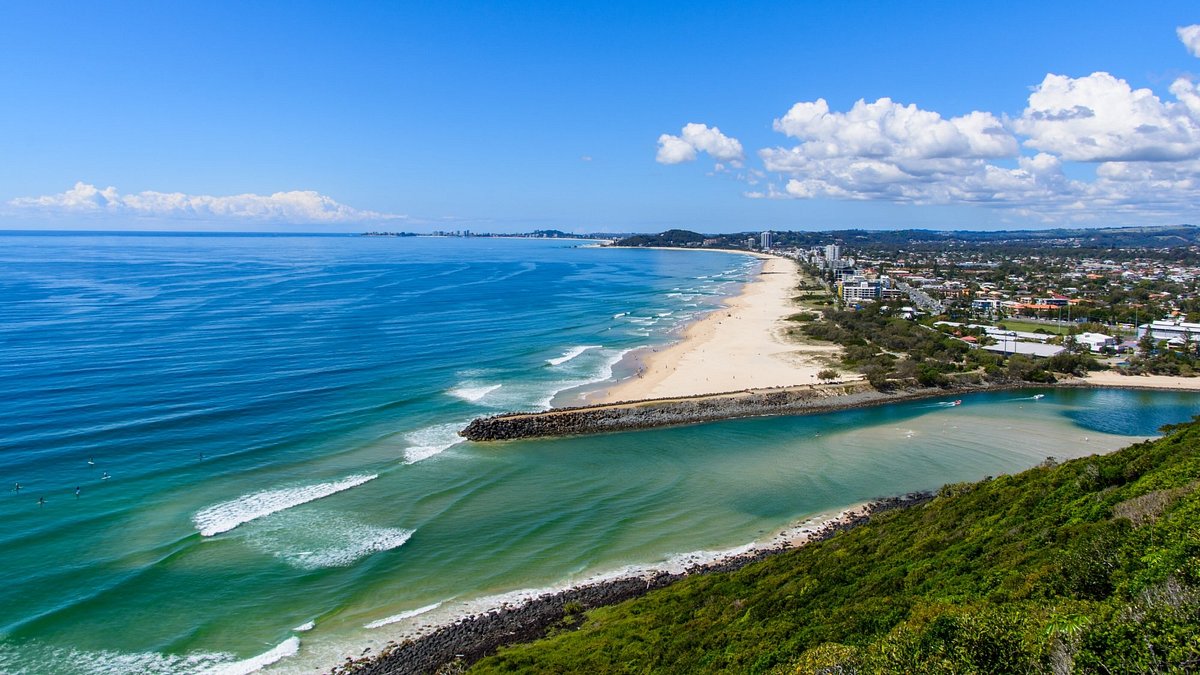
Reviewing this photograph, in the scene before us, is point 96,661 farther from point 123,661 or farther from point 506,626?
point 506,626

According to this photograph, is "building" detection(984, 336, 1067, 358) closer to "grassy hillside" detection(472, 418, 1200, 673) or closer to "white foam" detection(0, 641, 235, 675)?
"grassy hillside" detection(472, 418, 1200, 673)

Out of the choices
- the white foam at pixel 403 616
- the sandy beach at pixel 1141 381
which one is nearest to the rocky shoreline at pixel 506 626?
the white foam at pixel 403 616

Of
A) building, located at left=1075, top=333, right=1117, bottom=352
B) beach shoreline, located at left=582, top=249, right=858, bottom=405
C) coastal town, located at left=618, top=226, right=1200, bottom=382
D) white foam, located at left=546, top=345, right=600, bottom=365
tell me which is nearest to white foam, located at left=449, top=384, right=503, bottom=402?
beach shoreline, located at left=582, top=249, right=858, bottom=405

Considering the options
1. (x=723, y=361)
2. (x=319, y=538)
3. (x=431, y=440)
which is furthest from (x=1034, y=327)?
(x=319, y=538)

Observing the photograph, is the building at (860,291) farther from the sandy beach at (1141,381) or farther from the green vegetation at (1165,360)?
the sandy beach at (1141,381)

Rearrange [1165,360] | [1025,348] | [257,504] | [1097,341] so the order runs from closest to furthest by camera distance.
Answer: [257,504] → [1165,360] → [1025,348] → [1097,341]
